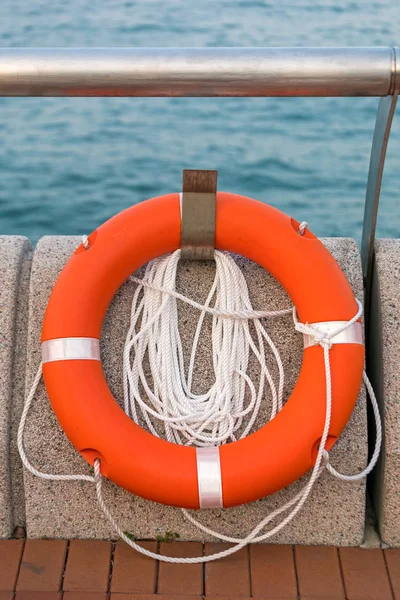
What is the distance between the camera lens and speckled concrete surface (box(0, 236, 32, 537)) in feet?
6.24

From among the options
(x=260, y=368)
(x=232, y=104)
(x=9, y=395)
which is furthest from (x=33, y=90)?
(x=232, y=104)

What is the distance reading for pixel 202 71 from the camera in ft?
5.65

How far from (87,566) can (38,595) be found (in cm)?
13

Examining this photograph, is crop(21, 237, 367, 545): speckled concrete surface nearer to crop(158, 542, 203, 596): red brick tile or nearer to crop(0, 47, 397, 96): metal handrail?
crop(158, 542, 203, 596): red brick tile

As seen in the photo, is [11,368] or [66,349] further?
[11,368]

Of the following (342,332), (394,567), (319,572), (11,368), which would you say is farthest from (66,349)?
(394,567)

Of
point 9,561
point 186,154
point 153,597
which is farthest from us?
point 186,154

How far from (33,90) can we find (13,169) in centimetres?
395

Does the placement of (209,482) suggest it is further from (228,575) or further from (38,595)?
(38,595)

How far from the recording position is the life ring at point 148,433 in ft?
5.73

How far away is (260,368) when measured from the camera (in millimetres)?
1961

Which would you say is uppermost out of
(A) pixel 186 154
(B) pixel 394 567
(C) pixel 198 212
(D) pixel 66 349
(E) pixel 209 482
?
(C) pixel 198 212

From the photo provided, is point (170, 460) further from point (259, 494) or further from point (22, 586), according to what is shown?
point (22, 586)

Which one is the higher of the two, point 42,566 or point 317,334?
point 317,334
